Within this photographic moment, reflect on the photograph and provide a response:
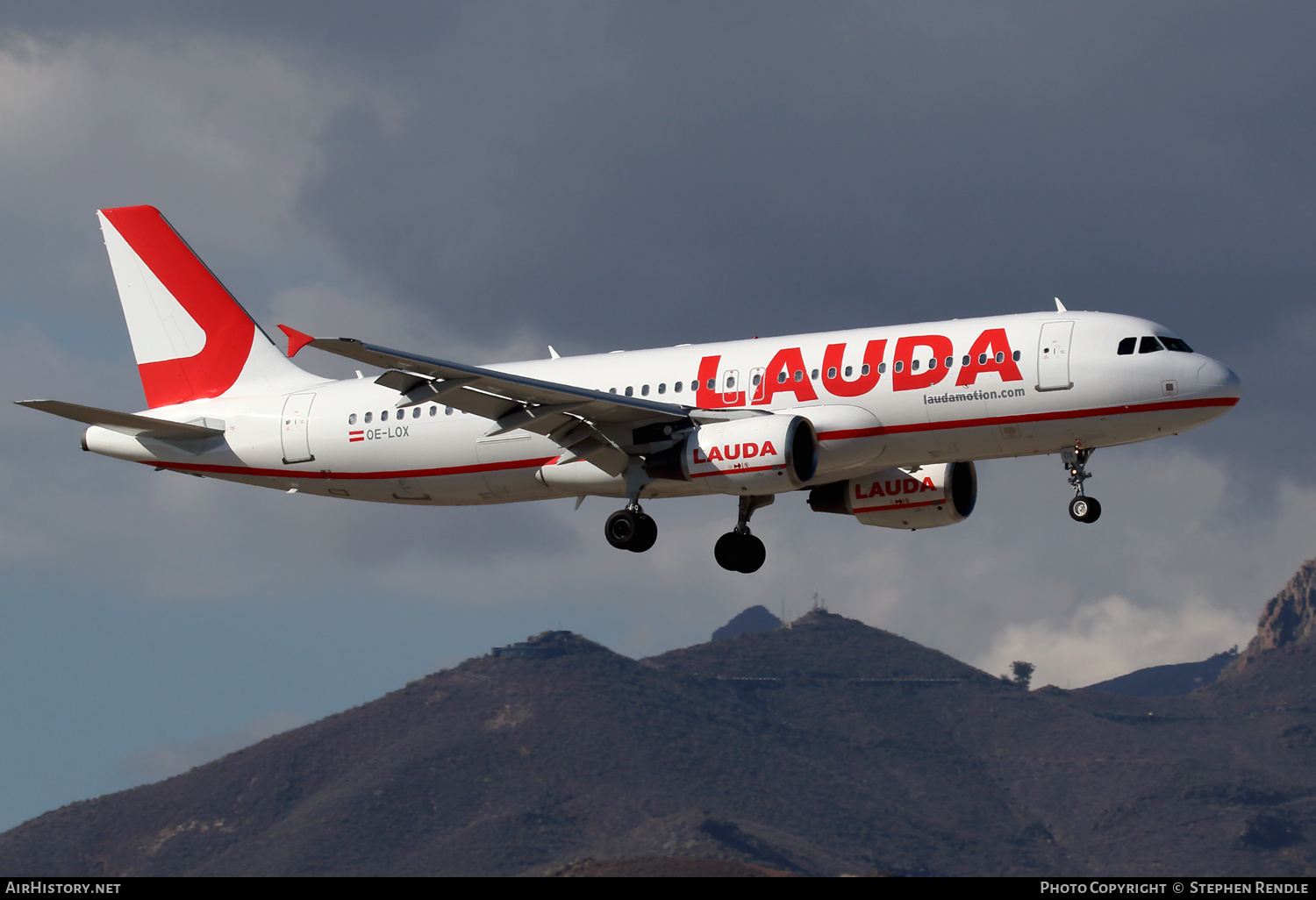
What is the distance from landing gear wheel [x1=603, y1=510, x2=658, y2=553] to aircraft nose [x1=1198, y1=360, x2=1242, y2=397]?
1504 cm

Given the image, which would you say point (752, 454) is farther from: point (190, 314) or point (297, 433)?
point (190, 314)

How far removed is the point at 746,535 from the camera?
50.6 metres

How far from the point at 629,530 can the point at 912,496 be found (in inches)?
354

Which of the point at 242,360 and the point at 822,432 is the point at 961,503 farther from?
the point at 242,360

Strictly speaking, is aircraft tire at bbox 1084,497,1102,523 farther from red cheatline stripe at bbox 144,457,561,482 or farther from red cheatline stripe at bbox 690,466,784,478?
red cheatline stripe at bbox 144,457,561,482

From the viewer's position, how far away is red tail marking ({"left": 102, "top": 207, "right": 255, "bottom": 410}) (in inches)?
2178

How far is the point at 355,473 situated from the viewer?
51469 millimetres

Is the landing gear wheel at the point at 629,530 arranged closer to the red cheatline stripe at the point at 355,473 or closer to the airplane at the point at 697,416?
the airplane at the point at 697,416

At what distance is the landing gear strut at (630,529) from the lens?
154ft

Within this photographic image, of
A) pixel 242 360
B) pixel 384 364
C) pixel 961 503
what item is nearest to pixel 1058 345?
pixel 961 503

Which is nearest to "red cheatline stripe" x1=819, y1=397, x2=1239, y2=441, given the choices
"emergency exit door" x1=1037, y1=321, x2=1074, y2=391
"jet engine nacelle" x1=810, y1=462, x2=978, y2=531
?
"emergency exit door" x1=1037, y1=321, x2=1074, y2=391

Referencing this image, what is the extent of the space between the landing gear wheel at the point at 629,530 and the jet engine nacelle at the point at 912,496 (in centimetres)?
635

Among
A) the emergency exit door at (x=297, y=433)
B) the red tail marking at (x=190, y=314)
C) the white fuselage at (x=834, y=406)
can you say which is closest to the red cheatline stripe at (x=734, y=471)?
the white fuselage at (x=834, y=406)

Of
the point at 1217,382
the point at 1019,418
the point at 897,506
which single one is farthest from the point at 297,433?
the point at 1217,382
